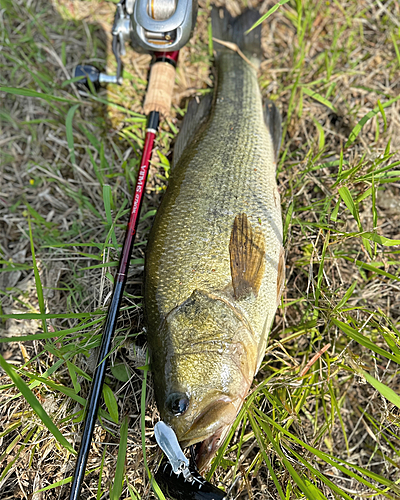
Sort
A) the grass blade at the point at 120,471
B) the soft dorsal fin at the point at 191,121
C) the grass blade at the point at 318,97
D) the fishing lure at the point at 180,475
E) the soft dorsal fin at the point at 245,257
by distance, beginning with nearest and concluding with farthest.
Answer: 1. the fishing lure at the point at 180,475
2. the grass blade at the point at 120,471
3. the soft dorsal fin at the point at 245,257
4. the soft dorsal fin at the point at 191,121
5. the grass blade at the point at 318,97

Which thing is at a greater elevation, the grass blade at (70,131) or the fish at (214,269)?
the grass blade at (70,131)

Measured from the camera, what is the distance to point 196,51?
327cm

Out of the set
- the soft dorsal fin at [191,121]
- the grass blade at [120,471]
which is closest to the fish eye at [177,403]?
the grass blade at [120,471]

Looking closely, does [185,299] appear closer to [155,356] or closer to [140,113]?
[155,356]

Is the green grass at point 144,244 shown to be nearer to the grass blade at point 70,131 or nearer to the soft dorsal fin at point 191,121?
the grass blade at point 70,131

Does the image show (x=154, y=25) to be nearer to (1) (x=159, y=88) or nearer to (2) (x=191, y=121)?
(1) (x=159, y=88)

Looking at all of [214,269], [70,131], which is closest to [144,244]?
[214,269]

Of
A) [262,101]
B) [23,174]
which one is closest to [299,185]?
[262,101]

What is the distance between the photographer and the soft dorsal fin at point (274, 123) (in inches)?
110

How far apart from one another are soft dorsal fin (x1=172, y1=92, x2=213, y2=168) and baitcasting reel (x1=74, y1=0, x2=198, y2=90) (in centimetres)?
45

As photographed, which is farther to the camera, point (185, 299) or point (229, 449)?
point (229, 449)

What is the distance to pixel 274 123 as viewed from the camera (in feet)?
9.30

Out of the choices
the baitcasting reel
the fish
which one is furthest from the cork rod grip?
the fish

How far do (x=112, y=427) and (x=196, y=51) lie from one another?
3.36m
